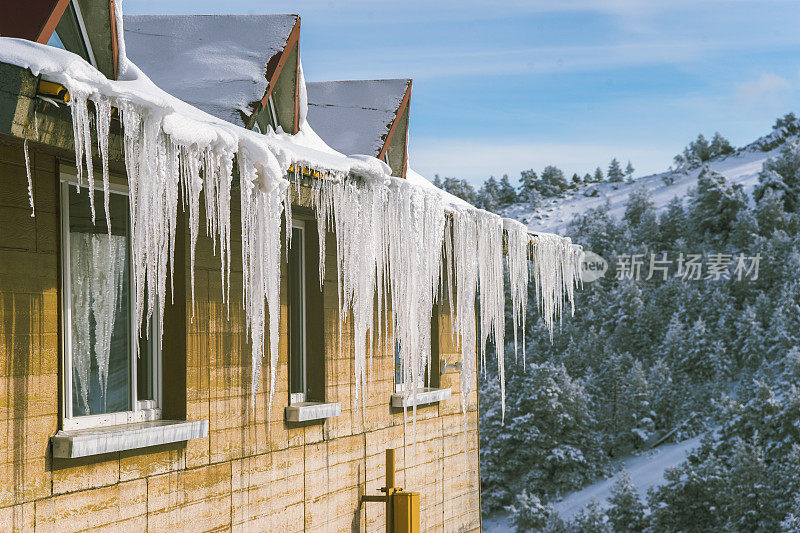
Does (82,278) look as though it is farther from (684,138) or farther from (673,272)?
Result: (684,138)

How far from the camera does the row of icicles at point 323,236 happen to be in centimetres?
368

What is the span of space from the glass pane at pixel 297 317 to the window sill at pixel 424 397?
3.75 feet

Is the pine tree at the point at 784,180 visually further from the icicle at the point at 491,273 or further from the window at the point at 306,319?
the window at the point at 306,319

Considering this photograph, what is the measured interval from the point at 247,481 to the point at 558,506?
22.7 meters

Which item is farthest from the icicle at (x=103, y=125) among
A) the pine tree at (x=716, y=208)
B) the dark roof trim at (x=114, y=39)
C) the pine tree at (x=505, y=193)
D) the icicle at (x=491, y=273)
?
the pine tree at (x=505, y=193)

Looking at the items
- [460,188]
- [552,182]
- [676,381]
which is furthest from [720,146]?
[676,381]

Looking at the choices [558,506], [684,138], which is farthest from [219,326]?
[684,138]

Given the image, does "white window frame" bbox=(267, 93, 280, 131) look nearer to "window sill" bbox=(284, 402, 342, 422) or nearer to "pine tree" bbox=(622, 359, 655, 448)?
Result: "window sill" bbox=(284, 402, 342, 422)

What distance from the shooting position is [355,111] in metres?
8.25

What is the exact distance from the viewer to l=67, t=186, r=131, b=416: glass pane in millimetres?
4070

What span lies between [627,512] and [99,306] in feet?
72.8

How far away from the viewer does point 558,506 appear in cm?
2625

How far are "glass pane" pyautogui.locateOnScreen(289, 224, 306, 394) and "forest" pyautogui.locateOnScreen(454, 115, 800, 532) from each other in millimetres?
19603

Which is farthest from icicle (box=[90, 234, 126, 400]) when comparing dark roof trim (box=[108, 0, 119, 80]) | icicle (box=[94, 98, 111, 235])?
dark roof trim (box=[108, 0, 119, 80])
